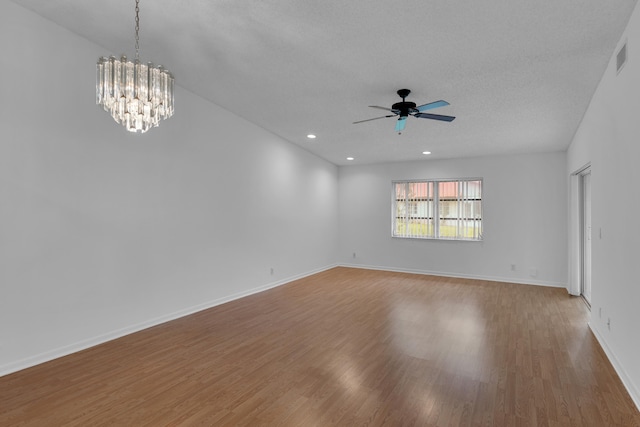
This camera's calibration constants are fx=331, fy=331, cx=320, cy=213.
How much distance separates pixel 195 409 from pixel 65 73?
11.0 ft

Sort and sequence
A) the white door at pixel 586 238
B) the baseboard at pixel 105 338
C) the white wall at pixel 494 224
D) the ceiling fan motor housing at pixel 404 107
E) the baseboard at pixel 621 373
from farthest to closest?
the white wall at pixel 494 224 < the white door at pixel 586 238 < the ceiling fan motor housing at pixel 404 107 < the baseboard at pixel 105 338 < the baseboard at pixel 621 373

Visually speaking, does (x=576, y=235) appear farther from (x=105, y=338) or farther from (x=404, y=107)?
(x=105, y=338)

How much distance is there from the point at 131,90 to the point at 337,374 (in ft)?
8.85

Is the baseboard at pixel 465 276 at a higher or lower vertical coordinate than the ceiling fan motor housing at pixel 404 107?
lower

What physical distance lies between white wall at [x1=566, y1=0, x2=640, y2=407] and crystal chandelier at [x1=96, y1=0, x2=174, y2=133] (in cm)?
340

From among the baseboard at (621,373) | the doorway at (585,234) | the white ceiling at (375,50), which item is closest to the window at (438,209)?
the doorway at (585,234)

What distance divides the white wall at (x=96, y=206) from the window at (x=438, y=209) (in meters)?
3.77

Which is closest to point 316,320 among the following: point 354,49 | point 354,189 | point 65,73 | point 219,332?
point 219,332

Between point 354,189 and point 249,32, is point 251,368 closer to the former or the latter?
point 249,32

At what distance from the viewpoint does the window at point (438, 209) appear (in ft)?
23.0

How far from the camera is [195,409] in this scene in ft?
7.63

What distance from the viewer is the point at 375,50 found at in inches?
125

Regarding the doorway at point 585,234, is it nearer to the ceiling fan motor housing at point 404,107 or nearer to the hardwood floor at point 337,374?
the hardwood floor at point 337,374

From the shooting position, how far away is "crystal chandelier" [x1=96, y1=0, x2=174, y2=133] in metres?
2.24
